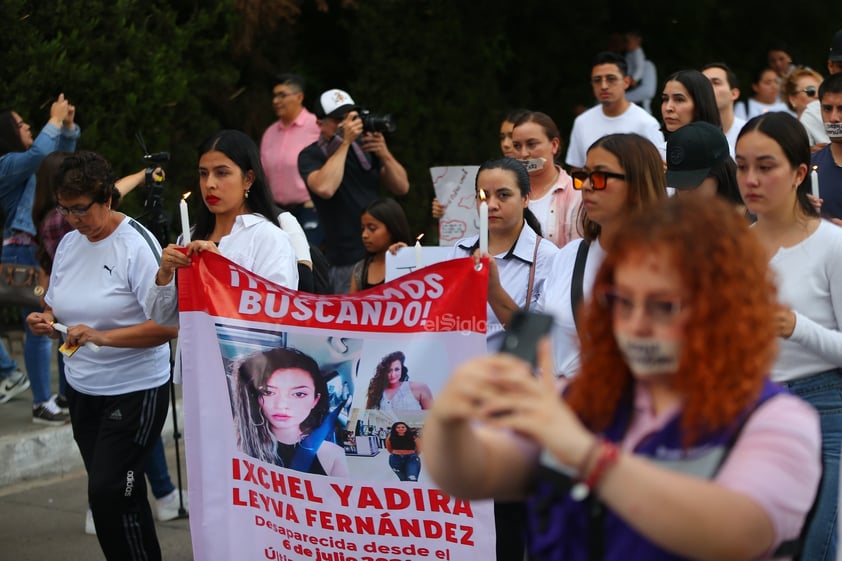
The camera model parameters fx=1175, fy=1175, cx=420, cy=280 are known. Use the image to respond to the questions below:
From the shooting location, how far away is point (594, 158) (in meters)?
3.84

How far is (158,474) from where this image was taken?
6.24m

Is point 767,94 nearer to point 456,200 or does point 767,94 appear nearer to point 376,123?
point 376,123

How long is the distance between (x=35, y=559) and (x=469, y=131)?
24.2 ft

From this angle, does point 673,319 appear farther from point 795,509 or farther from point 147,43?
point 147,43

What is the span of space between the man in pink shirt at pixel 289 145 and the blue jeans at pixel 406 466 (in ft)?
17.2

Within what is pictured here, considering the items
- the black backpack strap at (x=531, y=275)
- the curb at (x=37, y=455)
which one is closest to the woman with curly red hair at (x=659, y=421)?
the black backpack strap at (x=531, y=275)

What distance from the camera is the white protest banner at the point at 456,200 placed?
716cm

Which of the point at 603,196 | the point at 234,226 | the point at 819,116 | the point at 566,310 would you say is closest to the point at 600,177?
the point at 603,196

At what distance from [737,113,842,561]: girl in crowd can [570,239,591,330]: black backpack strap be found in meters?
0.61

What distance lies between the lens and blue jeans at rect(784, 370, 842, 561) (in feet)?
11.8

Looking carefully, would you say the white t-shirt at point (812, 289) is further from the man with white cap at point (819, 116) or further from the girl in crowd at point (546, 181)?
the man with white cap at point (819, 116)

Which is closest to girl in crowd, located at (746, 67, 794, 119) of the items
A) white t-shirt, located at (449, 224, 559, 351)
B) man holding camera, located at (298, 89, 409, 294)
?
man holding camera, located at (298, 89, 409, 294)

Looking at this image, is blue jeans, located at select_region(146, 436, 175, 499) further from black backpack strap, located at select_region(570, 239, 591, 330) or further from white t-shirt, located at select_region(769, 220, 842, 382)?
white t-shirt, located at select_region(769, 220, 842, 382)

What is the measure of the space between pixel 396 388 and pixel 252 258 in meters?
0.91
